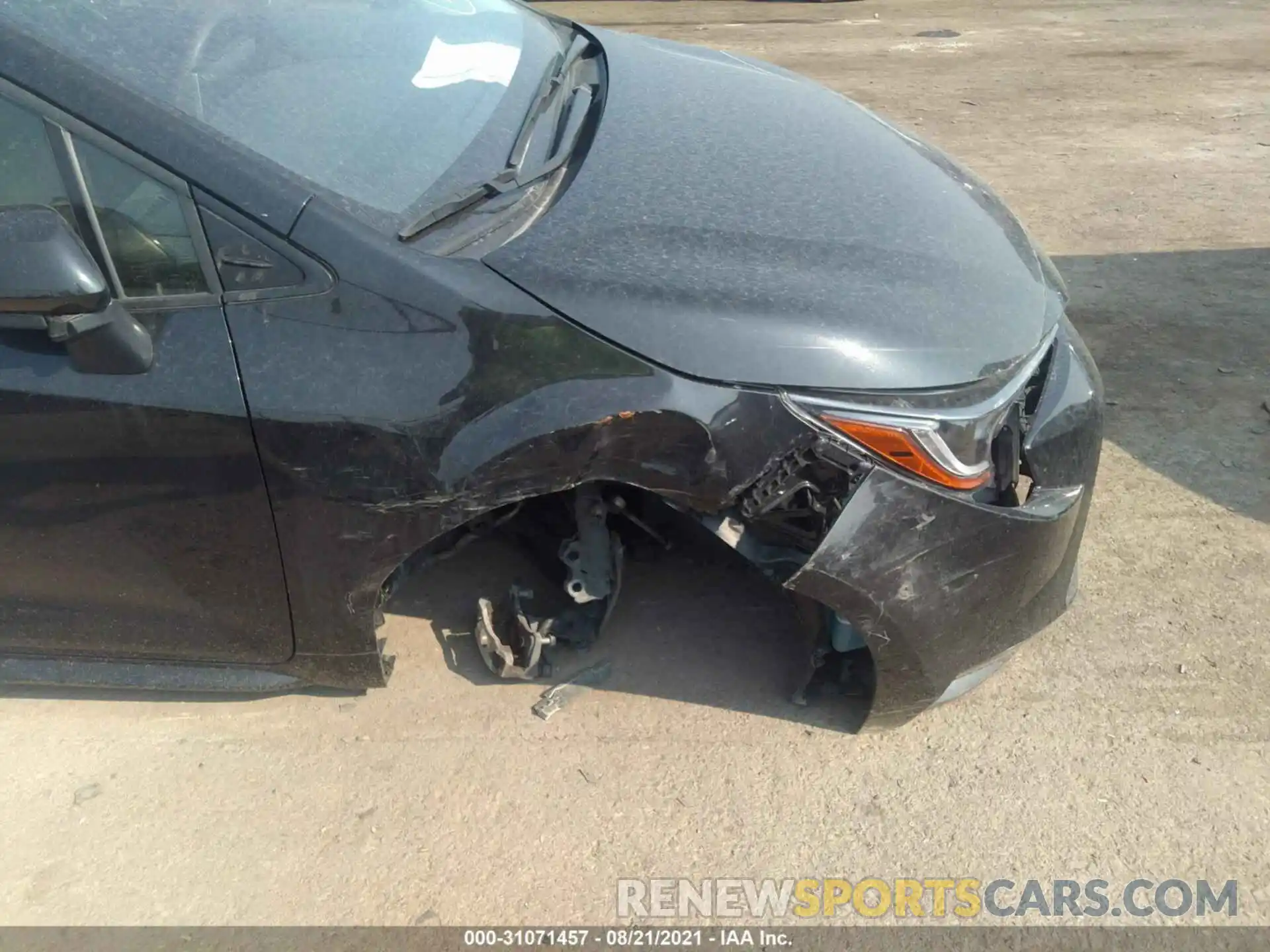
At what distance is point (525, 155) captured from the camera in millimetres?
2426

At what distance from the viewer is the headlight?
2051 mm

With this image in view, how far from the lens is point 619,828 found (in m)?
2.33

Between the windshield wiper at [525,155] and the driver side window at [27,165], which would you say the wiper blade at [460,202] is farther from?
the driver side window at [27,165]

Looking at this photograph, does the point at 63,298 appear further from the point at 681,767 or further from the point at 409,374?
the point at 681,767

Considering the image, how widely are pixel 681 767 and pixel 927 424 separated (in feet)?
3.33

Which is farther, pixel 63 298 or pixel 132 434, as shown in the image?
pixel 132 434

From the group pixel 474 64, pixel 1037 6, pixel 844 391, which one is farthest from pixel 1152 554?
pixel 1037 6

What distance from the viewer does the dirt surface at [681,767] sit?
88.2 inches

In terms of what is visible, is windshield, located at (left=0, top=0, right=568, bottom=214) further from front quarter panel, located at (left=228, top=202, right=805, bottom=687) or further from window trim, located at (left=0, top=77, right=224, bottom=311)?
front quarter panel, located at (left=228, top=202, right=805, bottom=687)

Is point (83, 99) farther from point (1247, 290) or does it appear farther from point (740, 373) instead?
point (1247, 290)

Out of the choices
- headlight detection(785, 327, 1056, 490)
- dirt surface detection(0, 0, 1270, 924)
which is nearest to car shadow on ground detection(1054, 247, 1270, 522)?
dirt surface detection(0, 0, 1270, 924)

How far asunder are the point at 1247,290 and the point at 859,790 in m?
3.39

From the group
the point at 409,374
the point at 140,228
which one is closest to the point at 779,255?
the point at 409,374

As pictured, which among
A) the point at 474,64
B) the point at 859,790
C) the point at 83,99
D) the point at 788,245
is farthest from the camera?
the point at 474,64
